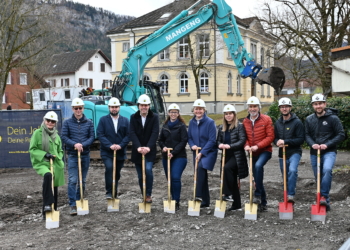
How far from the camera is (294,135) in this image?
23.6ft

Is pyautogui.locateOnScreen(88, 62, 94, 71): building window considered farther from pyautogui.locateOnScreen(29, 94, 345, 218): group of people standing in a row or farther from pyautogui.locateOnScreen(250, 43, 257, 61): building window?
pyautogui.locateOnScreen(29, 94, 345, 218): group of people standing in a row

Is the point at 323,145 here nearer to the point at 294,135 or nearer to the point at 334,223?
the point at 294,135

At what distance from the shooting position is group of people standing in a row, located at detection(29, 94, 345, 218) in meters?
7.09

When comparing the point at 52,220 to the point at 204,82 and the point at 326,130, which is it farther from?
the point at 204,82

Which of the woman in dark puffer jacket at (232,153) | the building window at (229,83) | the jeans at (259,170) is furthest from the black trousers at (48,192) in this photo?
the building window at (229,83)

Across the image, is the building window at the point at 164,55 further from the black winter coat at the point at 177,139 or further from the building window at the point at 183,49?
the black winter coat at the point at 177,139

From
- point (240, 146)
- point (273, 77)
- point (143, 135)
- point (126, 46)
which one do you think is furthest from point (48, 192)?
point (126, 46)

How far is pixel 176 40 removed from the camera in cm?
1281

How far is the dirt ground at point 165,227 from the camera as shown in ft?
19.2

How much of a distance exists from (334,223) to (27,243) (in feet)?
15.3

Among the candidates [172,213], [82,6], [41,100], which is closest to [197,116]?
[172,213]

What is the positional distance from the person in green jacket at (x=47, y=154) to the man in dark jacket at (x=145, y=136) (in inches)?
54.1

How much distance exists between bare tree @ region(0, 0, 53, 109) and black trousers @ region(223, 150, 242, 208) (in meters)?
15.3

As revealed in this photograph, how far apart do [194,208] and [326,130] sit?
8.56 feet
